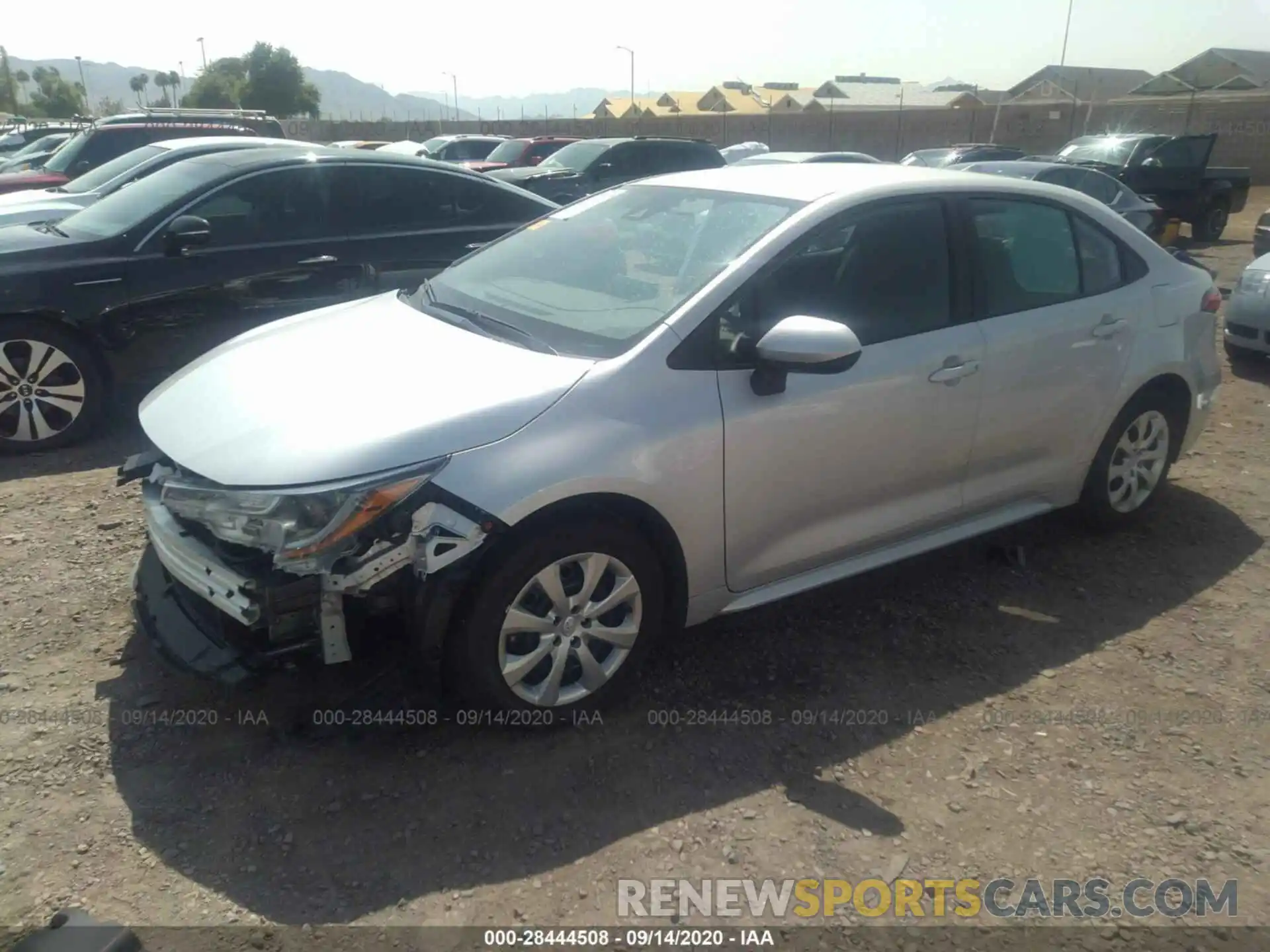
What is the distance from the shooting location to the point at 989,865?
8.59 feet

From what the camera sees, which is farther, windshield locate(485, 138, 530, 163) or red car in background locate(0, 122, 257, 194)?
windshield locate(485, 138, 530, 163)

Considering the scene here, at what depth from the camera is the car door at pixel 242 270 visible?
560cm

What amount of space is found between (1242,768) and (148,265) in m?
5.73

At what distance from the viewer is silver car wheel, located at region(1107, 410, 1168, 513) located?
447 cm

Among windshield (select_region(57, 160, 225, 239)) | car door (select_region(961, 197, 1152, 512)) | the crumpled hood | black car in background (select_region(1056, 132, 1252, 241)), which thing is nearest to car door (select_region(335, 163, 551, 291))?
windshield (select_region(57, 160, 225, 239))

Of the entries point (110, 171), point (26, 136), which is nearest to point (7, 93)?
point (26, 136)

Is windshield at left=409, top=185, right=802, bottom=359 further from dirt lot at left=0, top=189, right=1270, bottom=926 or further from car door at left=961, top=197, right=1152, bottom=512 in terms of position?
dirt lot at left=0, top=189, right=1270, bottom=926

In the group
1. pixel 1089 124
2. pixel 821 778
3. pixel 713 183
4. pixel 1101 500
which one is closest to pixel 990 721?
pixel 821 778

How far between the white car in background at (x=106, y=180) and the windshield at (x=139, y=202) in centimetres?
75

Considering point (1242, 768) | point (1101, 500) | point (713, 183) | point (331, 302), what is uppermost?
point (713, 183)

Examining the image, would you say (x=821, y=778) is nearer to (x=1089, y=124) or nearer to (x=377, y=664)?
(x=377, y=664)

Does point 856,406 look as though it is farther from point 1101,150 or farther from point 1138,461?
point 1101,150

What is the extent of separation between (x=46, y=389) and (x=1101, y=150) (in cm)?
1656

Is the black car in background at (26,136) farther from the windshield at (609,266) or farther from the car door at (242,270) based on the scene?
the windshield at (609,266)
